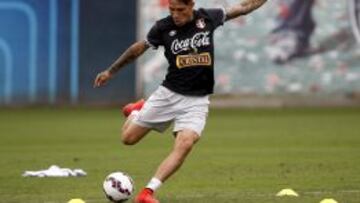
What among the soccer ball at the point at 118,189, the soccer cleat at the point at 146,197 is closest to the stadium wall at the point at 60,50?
the soccer ball at the point at 118,189

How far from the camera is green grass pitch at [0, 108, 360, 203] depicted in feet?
44.4

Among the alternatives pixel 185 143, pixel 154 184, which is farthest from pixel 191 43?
pixel 154 184

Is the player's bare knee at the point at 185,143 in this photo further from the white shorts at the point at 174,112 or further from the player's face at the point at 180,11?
the player's face at the point at 180,11

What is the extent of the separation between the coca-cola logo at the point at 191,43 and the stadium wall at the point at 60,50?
21561mm

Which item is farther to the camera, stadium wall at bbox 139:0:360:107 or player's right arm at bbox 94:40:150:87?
stadium wall at bbox 139:0:360:107

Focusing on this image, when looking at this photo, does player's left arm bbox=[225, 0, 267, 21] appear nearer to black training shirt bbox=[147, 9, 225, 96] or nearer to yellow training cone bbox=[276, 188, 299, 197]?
black training shirt bbox=[147, 9, 225, 96]

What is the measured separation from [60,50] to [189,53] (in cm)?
2193

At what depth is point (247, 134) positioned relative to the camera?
79.7 feet

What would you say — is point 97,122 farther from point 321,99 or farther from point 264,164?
point 264,164

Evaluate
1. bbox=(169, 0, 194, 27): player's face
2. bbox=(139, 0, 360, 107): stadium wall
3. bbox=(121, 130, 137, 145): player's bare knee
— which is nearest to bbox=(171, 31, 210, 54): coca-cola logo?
bbox=(169, 0, 194, 27): player's face

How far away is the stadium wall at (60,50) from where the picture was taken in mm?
33875

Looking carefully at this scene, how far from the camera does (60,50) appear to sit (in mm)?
34000

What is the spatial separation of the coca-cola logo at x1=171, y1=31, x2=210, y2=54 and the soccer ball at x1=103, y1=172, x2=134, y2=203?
1560mm

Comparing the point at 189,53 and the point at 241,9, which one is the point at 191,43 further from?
the point at 241,9
